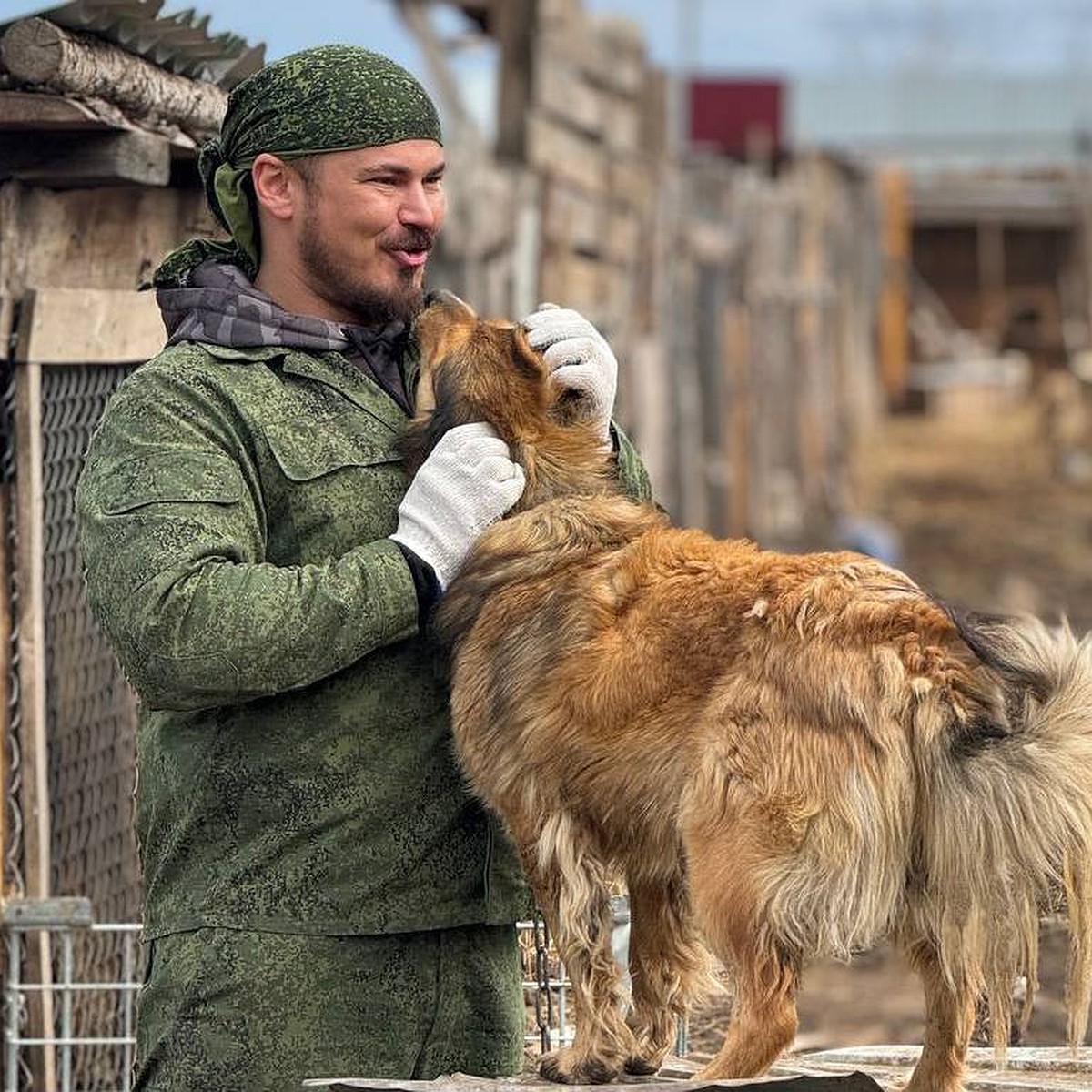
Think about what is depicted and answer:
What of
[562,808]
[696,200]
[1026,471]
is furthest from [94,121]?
[1026,471]

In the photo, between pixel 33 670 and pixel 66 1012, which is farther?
pixel 33 670

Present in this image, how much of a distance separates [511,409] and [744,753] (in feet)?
2.57

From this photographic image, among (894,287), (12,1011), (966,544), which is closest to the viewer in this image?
(12,1011)

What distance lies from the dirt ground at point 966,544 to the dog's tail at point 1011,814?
1009 millimetres

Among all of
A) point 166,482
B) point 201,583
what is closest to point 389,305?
point 166,482

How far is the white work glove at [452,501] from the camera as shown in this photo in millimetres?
3398

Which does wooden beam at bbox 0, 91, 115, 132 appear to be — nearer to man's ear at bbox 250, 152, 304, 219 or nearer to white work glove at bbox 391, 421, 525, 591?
man's ear at bbox 250, 152, 304, 219

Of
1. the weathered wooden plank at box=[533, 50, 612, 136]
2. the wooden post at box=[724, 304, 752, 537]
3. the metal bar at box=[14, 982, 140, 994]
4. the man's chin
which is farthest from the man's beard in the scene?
the wooden post at box=[724, 304, 752, 537]

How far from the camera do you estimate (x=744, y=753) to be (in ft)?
10.6

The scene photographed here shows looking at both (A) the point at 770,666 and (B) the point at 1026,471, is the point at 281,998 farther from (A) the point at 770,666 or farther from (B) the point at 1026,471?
(B) the point at 1026,471

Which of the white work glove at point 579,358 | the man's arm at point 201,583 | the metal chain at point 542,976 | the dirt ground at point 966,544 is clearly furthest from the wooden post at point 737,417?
the man's arm at point 201,583

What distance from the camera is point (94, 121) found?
14.7 feet

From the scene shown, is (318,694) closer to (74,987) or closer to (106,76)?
(74,987)

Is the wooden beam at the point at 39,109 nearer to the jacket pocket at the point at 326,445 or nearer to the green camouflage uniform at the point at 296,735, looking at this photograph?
the green camouflage uniform at the point at 296,735
